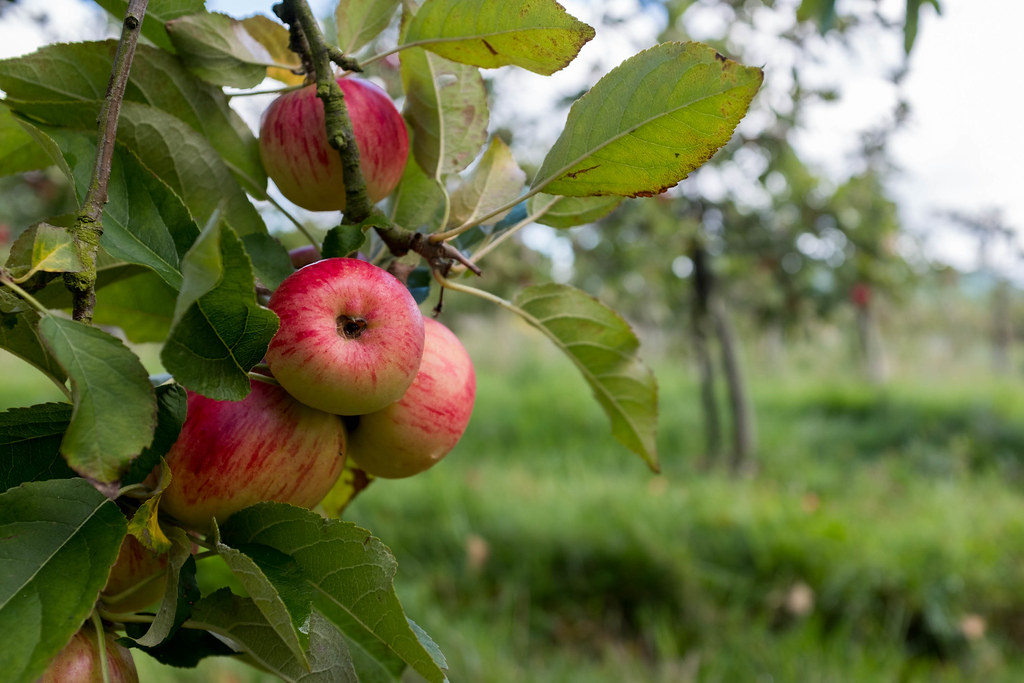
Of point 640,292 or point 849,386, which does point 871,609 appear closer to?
point 640,292

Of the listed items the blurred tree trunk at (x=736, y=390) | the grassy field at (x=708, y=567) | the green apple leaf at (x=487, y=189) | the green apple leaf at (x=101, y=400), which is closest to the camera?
the green apple leaf at (x=101, y=400)

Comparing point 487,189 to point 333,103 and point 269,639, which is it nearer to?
point 333,103

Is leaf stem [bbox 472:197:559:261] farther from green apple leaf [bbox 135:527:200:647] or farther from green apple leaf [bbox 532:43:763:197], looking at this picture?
green apple leaf [bbox 135:527:200:647]

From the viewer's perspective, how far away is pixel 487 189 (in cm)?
45

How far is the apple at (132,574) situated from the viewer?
0.34 m

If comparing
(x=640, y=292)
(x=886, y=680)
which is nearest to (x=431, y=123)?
(x=886, y=680)

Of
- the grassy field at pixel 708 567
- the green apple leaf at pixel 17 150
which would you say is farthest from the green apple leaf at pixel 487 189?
the grassy field at pixel 708 567

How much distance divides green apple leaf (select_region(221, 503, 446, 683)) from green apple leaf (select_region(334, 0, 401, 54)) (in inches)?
9.9

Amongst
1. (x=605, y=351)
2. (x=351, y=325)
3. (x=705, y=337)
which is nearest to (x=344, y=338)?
(x=351, y=325)

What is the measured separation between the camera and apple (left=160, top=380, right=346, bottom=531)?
0.33 metres

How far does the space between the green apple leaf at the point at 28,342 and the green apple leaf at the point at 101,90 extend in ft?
0.38

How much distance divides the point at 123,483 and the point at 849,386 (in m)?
5.42

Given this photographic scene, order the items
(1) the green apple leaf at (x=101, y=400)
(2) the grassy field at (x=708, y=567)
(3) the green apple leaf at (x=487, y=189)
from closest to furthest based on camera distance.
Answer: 1. (1) the green apple leaf at (x=101, y=400)
2. (3) the green apple leaf at (x=487, y=189)
3. (2) the grassy field at (x=708, y=567)

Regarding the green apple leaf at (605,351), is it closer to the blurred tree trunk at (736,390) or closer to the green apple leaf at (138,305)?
the green apple leaf at (138,305)
